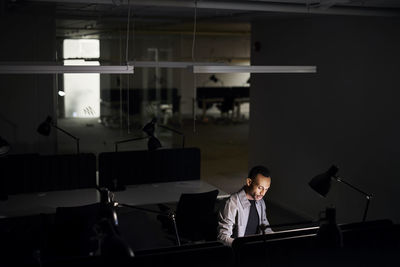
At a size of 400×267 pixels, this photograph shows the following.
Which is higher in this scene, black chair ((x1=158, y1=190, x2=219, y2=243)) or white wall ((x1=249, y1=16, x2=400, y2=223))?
white wall ((x1=249, y1=16, x2=400, y2=223))

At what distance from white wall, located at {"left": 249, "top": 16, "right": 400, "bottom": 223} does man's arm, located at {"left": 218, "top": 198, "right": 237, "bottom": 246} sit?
271 cm

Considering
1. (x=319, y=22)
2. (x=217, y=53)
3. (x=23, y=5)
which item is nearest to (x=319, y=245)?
(x=319, y=22)

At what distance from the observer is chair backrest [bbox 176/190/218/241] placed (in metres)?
5.84

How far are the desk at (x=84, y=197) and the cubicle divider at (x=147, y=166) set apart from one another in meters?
0.13

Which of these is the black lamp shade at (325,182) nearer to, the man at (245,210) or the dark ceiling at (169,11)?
the man at (245,210)

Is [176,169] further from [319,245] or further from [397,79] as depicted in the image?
[319,245]

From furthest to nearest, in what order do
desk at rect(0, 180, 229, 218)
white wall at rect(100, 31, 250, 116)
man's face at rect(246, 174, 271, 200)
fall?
white wall at rect(100, 31, 250, 116) → desk at rect(0, 180, 229, 218) → man's face at rect(246, 174, 271, 200)

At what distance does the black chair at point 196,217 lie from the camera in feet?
19.2

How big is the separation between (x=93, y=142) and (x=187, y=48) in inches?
222

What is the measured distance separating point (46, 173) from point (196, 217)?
1.86m

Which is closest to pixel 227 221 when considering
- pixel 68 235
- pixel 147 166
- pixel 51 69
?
pixel 68 235

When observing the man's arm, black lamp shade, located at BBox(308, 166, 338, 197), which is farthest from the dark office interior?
the man's arm

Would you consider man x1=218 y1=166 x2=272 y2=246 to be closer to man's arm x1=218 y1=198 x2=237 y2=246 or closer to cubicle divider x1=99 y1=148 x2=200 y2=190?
man's arm x1=218 y1=198 x2=237 y2=246

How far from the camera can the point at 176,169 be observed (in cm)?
713
